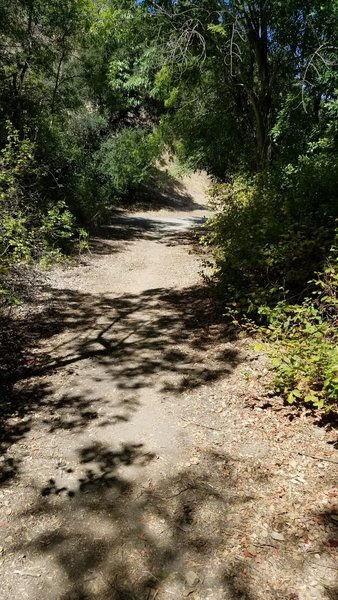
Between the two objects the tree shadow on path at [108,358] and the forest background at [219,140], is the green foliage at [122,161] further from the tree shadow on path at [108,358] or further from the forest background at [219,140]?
the tree shadow on path at [108,358]

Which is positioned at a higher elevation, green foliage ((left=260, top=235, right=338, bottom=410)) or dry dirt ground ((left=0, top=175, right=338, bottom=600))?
green foliage ((left=260, top=235, right=338, bottom=410))

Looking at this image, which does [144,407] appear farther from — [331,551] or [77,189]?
[77,189]

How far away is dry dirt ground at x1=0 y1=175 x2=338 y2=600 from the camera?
2928 millimetres

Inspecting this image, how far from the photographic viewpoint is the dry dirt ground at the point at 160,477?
293 centimetres

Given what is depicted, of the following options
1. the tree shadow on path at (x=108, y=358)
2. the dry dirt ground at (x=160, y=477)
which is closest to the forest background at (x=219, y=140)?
the dry dirt ground at (x=160, y=477)

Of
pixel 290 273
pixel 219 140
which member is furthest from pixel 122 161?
pixel 290 273

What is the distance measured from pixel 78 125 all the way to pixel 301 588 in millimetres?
17895

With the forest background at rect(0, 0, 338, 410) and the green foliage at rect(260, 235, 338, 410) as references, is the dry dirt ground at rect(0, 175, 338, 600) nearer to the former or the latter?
the green foliage at rect(260, 235, 338, 410)

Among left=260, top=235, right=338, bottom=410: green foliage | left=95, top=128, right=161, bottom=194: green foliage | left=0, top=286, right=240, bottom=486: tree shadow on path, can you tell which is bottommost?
left=0, top=286, right=240, bottom=486: tree shadow on path

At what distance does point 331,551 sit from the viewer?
294 centimetres

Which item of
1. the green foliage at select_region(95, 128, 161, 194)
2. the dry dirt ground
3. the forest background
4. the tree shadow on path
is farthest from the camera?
the green foliage at select_region(95, 128, 161, 194)

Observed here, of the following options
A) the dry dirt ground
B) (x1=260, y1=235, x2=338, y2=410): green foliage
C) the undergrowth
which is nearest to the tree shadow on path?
the dry dirt ground

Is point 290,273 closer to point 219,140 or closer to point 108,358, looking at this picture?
point 108,358

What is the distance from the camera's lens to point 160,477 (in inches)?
153
